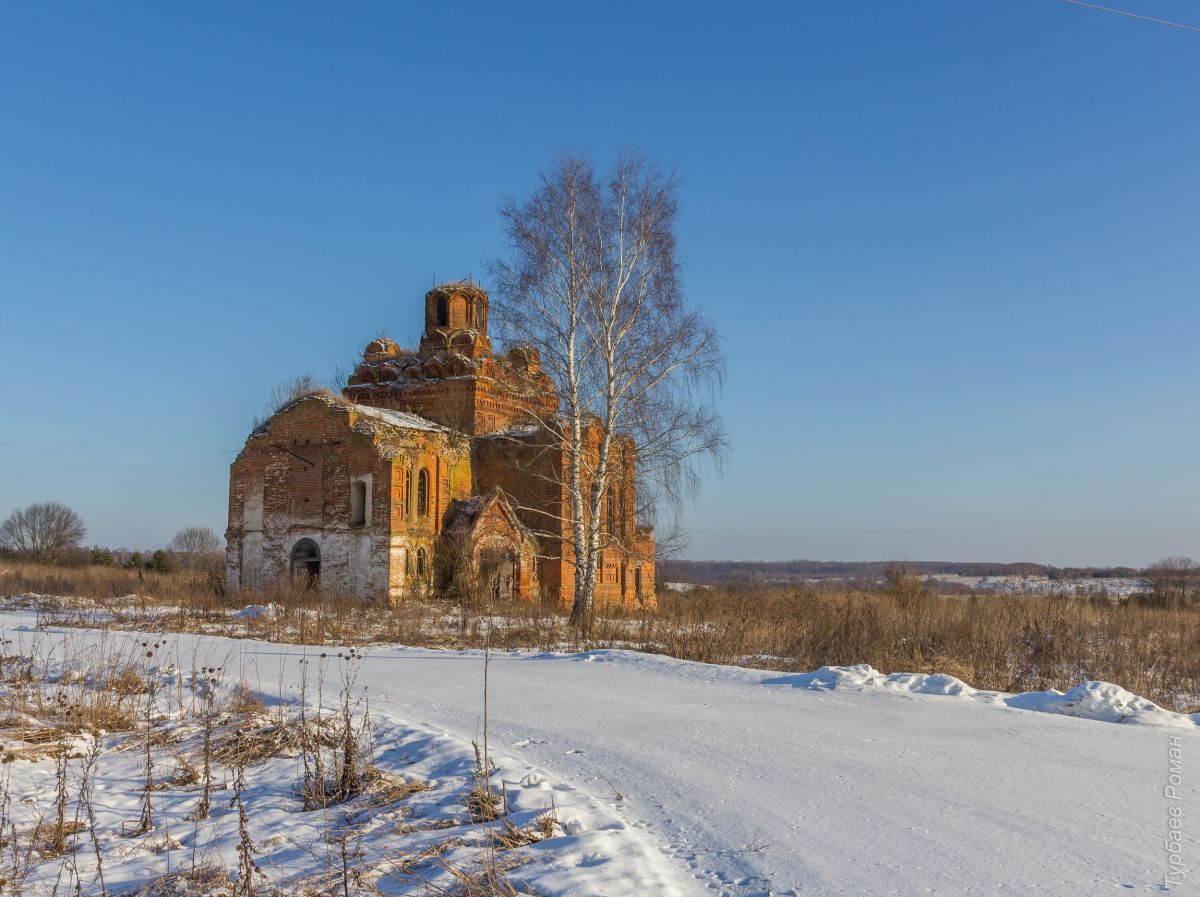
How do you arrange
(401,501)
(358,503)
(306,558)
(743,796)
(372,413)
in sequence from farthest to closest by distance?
(372,413) < (306,558) < (358,503) < (401,501) < (743,796)

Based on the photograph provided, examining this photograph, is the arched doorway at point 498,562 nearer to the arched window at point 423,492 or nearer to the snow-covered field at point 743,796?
the arched window at point 423,492

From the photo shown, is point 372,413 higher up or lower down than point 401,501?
higher up

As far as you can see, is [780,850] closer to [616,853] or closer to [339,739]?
[616,853]

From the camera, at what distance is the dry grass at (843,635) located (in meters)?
10.5

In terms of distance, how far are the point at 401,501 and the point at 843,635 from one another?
16.7 metres

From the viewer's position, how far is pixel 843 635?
1173 centimetres

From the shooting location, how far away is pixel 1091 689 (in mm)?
7242

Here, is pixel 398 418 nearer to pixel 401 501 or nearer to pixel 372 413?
pixel 372 413

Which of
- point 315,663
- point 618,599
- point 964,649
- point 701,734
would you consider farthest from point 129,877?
point 618,599

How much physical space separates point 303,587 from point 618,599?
10718 millimetres

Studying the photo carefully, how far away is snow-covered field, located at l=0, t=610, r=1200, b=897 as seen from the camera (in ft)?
12.6

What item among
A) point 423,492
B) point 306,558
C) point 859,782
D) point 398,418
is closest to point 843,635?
point 859,782

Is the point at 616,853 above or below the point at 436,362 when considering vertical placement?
below

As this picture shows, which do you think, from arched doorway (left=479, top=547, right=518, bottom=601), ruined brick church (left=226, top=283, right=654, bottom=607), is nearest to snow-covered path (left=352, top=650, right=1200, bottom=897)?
ruined brick church (left=226, top=283, right=654, bottom=607)
